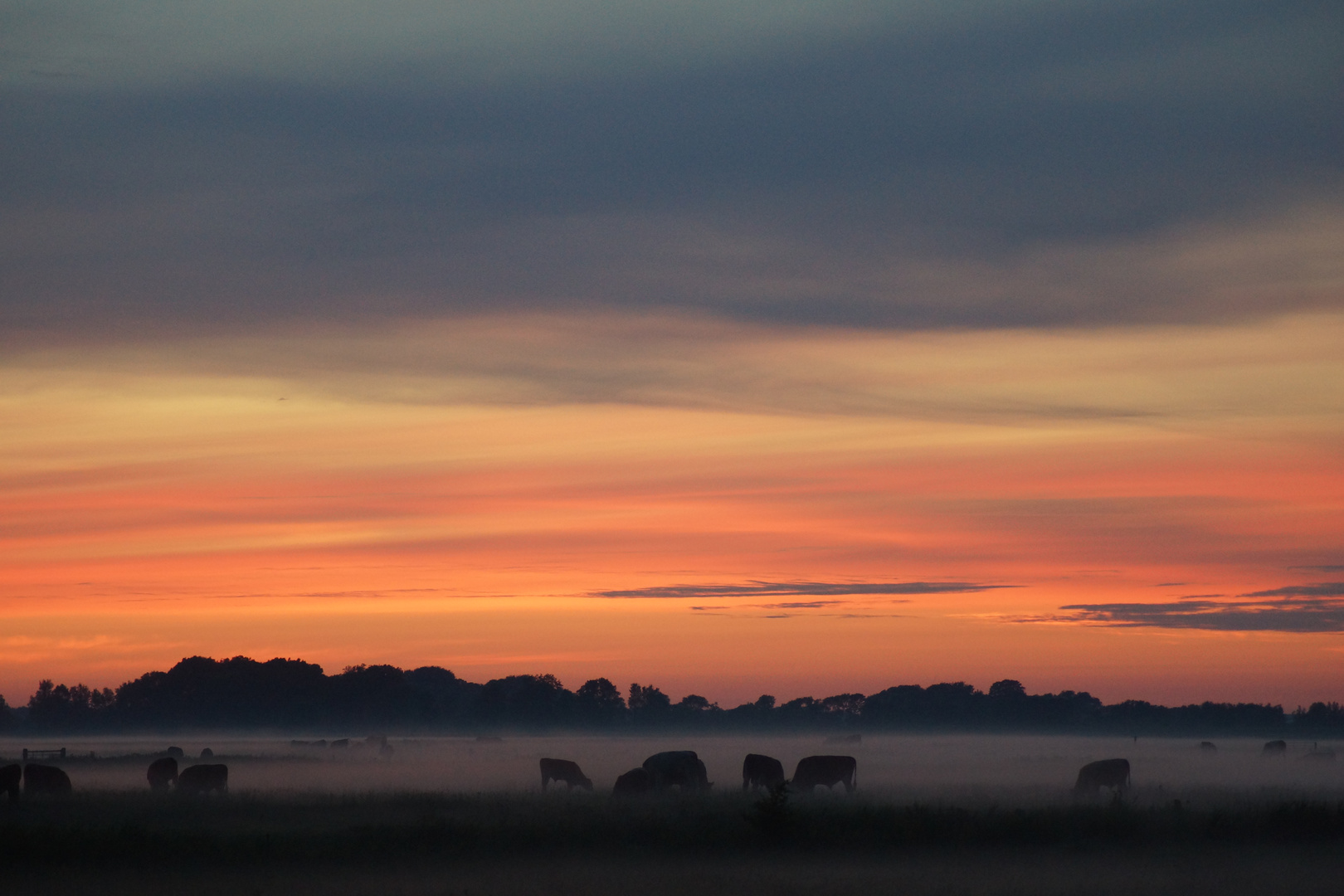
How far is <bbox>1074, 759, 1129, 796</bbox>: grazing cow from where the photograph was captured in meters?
42.9

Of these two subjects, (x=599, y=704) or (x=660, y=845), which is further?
(x=599, y=704)

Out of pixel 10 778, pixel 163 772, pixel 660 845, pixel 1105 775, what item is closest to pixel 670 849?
pixel 660 845

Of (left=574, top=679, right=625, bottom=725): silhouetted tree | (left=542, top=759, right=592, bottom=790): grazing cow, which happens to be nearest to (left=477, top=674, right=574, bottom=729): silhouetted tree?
(left=574, top=679, right=625, bottom=725): silhouetted tree

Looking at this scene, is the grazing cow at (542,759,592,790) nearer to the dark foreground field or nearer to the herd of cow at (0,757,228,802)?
the herd of cow at (0,757,228,802)

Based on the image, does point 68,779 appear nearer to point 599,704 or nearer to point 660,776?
point 660,776

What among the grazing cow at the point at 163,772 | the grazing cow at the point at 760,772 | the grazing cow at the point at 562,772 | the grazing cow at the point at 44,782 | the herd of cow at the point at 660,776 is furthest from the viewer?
the grazing cow at the point at 562,772

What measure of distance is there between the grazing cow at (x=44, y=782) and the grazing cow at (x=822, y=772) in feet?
73.6

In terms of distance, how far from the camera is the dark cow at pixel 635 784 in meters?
38.9

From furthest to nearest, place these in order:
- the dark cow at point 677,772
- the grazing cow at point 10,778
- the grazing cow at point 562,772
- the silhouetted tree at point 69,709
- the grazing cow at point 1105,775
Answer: the silhouetted tree at point 69,709 < the grazing cow at point 562,772 < the grazing cow at point 1105,775 < the dark cow at point 677,772 < the grazing cow at point 10,778

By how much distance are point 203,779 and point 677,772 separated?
48.3 ft

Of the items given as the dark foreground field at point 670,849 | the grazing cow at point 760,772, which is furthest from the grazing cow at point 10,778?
the grazing cow at point 760,772

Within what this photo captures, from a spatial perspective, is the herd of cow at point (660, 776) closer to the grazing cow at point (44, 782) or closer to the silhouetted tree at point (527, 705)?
the grazing cow at point (44, 782)

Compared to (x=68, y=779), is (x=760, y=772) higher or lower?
lower

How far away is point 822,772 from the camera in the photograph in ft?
143
